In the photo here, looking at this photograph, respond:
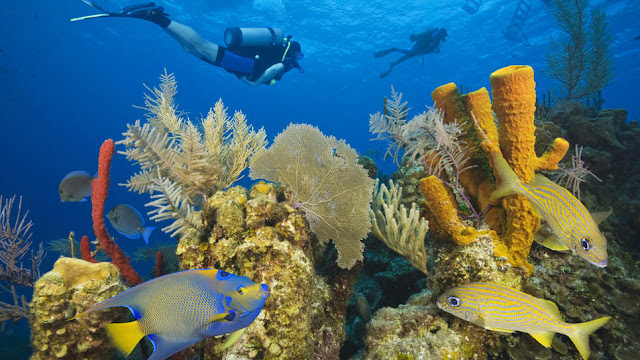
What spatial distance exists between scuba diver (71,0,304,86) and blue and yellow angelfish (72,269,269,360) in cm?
→ 616

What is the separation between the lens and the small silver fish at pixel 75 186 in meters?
4.07

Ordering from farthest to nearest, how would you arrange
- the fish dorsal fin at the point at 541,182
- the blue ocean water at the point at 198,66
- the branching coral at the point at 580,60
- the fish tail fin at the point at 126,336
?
the blue ocean water at the point at 198,66 < the branching coral at the point at 580,60 < the fish dorsal fin at the point at 541,182 < the fish tail fin at the point at 126,336

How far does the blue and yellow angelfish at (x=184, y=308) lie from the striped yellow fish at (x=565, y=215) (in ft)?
6.90

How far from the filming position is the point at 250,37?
762 cm

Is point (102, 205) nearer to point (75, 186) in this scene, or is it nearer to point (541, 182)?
point (75, 186)

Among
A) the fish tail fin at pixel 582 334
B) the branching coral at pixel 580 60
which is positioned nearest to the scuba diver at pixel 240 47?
the fish tail fin at pixel 582 334

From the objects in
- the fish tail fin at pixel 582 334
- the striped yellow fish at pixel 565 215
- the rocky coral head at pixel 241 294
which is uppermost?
the rocky coral head at pixel 241 294

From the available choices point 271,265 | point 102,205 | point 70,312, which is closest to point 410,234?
point 271,265

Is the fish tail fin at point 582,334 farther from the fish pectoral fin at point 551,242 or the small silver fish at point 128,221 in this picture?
the small silver fish at point 128,221

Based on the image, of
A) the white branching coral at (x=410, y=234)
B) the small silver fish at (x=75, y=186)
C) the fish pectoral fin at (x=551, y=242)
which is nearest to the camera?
the fish pectoral fin at (x=551, y=242)

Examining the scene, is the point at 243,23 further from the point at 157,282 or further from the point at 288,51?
the point at 157,282

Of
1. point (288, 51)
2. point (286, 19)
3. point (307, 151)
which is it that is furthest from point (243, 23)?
point (307, 151)

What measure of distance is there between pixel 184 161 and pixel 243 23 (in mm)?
36119

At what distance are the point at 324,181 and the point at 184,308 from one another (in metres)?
1.80
